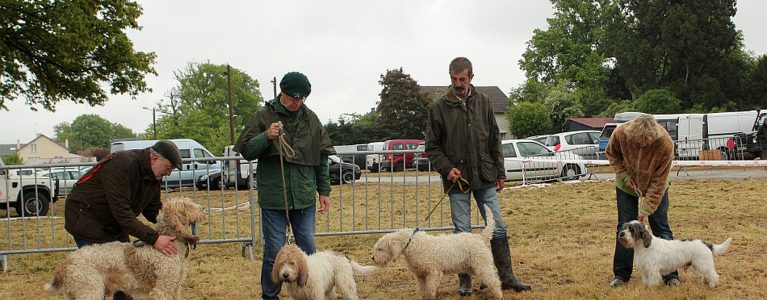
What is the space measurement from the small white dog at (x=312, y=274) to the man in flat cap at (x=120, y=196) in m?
0.77

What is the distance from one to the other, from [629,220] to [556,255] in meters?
1.72

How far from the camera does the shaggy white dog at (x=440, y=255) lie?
5062 millimetres

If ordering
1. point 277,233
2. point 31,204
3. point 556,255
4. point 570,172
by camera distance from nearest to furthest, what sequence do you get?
point 277,233 < point 556,255 < point 31,204 < point 570,172

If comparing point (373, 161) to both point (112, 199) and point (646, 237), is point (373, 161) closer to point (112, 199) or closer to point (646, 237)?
point (646, 237)

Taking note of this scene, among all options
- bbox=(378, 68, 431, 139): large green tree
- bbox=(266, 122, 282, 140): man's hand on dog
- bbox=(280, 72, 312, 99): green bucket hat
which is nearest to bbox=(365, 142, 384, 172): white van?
bbox=(280, 72, 312, 99): green bucket hat

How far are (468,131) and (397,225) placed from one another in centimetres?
548

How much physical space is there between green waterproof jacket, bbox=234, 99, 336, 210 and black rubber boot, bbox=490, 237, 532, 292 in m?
1.76

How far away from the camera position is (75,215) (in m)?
4.42

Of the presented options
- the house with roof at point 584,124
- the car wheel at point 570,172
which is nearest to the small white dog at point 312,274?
the car wheel at point 570,172

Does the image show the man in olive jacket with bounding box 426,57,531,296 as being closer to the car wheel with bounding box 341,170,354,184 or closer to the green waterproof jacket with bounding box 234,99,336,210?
the green waterproof jacket with bounding box 234,99,336,210

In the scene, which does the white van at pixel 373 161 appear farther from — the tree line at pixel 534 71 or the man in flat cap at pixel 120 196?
the tree line at pixel 534 71

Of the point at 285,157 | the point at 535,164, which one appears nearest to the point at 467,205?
the point at 285,157

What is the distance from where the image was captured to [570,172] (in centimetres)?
1808

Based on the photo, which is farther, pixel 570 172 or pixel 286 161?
pixel 570 172
